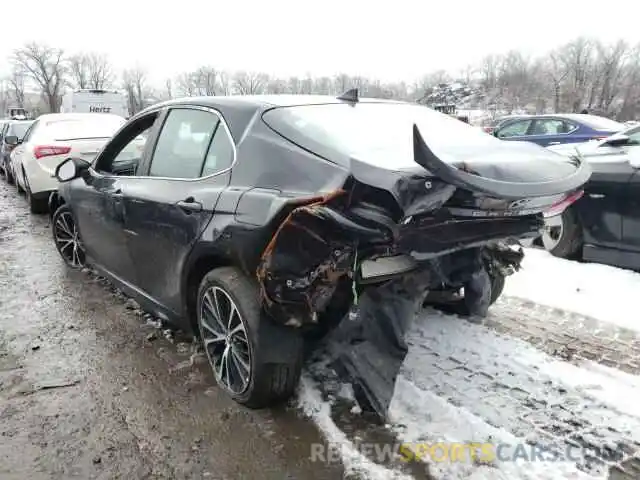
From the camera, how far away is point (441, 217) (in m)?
2.42

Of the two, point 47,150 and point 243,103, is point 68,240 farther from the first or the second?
point 47,150

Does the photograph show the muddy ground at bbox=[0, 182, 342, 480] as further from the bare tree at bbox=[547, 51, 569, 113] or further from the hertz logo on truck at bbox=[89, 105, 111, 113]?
the bare tree at bbox=[547, 51, 569, 113]

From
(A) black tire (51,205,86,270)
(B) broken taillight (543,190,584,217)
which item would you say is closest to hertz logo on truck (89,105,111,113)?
(A) black tire (51,205,86,270)

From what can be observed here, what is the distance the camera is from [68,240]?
17.7 feet

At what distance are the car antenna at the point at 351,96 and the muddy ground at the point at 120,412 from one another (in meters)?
1.98

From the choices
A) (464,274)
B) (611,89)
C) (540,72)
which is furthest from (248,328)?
(540,72)

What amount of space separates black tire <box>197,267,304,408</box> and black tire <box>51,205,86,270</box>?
289 cm

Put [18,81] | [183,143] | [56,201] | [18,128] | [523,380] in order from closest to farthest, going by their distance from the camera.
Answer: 1. [523,380]
2. [183,143]
3. [56,201]
4. [18,128]
5. [18,81]

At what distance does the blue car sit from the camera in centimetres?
1033

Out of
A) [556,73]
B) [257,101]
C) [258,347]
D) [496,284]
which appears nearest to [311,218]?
[258,347]

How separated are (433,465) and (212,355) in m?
1.41

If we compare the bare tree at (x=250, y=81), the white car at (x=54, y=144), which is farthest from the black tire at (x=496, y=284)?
the bare tree at (x=250, y=81)

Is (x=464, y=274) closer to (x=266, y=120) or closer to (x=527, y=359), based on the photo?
(x=527, y=359)

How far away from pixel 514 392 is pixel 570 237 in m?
2.78
